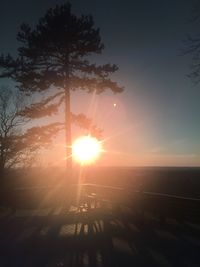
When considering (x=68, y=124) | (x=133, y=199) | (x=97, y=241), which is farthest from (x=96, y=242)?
(x=68, y=124)

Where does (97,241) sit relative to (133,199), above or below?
below

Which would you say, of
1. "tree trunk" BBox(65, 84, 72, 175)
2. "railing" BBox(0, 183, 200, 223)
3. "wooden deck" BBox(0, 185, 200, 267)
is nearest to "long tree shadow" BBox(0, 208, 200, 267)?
"wooden deck" BBox(0, 185, 200, 267)

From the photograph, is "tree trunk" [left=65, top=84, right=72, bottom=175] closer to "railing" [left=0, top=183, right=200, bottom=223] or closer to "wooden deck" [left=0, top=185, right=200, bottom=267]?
"railing" [left=0, top=183, right=200, bottom=223]

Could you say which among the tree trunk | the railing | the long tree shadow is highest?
the tree trunk

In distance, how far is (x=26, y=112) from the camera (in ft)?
72.8

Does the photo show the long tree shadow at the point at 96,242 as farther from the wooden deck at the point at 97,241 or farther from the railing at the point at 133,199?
the railing at the point at 133,199

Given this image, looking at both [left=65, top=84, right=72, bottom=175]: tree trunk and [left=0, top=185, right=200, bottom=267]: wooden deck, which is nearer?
[left=0, top=185, right=200, bottom=267]: wooden deck

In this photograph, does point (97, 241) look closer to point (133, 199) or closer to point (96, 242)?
point (96, 242)

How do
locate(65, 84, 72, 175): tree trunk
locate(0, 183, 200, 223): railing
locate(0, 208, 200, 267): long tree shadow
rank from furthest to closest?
locate(65, 84, 72, 175): tree trunk < locate(0, 183, 200, 223): railing < locate(0, 208, 200, 267): long tree shadow

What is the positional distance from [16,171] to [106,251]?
3740 cm

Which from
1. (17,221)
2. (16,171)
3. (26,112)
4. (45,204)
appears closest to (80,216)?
(17,221)

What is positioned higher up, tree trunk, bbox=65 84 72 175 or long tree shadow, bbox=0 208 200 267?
tree trunk, bbox=65 84 72 175

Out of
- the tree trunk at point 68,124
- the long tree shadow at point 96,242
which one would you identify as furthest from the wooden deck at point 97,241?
the tree trunk at point 68,124

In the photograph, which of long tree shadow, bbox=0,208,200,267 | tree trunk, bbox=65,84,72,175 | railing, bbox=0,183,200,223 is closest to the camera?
long tree shadow, bbox=0,208,200,267
